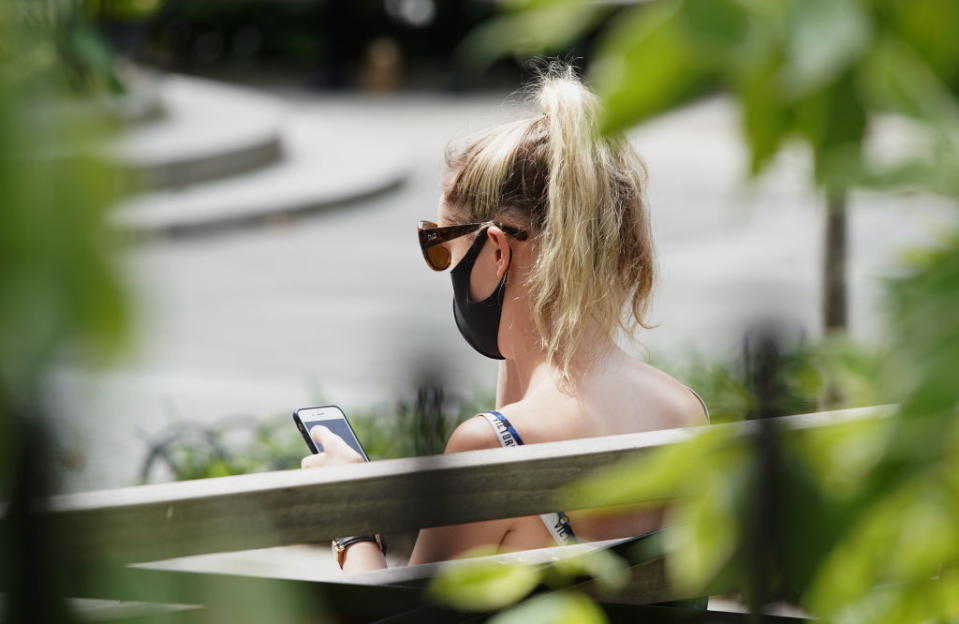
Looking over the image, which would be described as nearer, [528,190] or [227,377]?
[528,190]

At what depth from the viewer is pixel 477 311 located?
2.63m

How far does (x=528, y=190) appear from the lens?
2.53m

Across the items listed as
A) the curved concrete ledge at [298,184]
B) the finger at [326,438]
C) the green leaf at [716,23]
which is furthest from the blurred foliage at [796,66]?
the curved concrete ledge at [298,184]

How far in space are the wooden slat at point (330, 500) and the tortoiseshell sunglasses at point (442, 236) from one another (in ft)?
2.78

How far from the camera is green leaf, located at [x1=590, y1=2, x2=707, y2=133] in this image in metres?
0.54

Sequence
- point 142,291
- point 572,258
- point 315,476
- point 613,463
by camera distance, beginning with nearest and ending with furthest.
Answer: point 142,291
point 315,476
point 613,463
point 572,258

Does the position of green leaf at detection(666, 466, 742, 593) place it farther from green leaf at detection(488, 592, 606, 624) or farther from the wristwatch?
the wristwatch

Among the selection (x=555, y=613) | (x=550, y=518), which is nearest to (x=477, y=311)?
(x=550, y=518)

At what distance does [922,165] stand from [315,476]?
0.84 meters

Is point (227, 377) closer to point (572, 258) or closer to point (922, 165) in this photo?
point (572, 258)

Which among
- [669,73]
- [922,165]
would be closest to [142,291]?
[669,73]

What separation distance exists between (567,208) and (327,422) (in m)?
0.68

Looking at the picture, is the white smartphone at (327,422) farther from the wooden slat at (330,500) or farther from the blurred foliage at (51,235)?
the blurred foliage at (51,235)

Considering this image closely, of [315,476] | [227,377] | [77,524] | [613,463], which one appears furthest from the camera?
[227,377]
